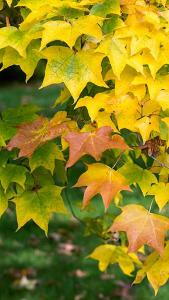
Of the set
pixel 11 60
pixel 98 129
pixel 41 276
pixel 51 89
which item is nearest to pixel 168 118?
pixel 98 129

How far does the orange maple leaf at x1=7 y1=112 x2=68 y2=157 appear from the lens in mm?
1740

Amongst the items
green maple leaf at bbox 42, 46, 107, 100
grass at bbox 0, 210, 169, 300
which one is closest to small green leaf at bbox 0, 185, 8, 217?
green maple leaf at bbox 42, 46, 107, 100

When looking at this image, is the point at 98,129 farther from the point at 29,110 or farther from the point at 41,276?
the point at 41,276

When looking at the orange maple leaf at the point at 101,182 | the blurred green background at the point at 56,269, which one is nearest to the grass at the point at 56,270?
the blurred green background at the point at 56,269

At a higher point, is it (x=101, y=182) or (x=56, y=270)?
(x=101, y=182)

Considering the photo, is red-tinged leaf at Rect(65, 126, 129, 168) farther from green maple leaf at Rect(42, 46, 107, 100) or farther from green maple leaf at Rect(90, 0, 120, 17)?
green maple leaf at Rect(90, 0, 120, 17)

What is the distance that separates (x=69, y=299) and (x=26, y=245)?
3.55 ft

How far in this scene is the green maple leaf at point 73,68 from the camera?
165 centimetres

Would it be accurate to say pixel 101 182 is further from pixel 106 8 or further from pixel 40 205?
pixel 106 8

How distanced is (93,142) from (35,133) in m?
0.26

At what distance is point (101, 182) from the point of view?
5.47 ft

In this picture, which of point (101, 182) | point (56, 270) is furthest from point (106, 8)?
point (56, 270)

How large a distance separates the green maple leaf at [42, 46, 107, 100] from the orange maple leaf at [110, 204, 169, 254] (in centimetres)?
41

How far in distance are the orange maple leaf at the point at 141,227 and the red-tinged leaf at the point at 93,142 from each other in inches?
8.7
